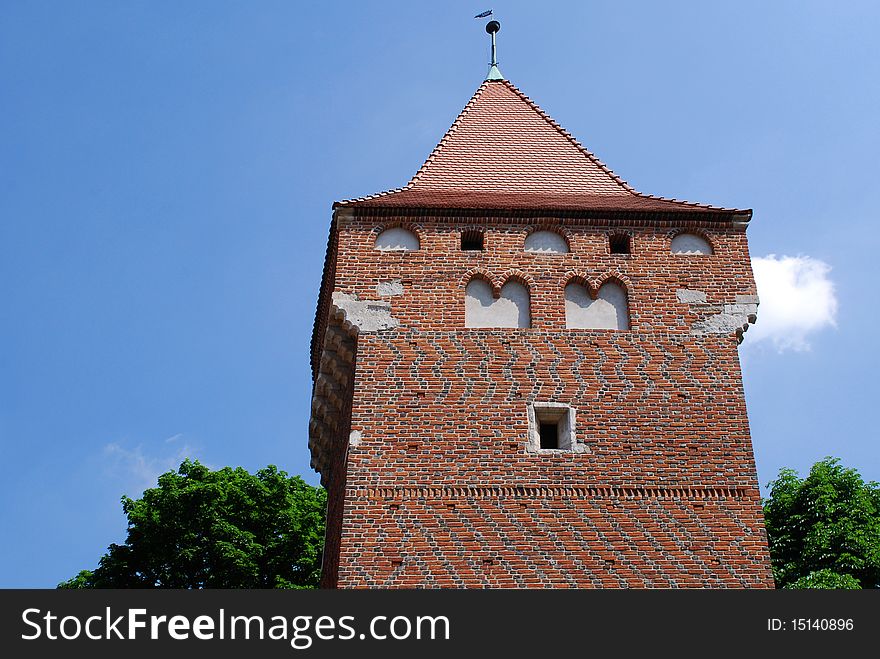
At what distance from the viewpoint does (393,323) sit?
41.1ft

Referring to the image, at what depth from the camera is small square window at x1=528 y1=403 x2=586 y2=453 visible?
38.3 feet

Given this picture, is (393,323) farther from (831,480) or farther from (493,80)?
(831,480)

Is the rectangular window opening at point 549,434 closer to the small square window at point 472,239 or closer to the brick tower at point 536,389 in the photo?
the brick tower at point 536,389

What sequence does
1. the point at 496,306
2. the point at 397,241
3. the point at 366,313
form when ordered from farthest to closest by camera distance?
the point at 397,241
the point at 496,306
the point at 366,313

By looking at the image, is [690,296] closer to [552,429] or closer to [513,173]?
[552,429]

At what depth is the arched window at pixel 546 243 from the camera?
13.3 metres

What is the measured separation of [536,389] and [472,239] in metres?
2.30

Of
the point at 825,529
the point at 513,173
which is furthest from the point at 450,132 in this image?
the point at 825,529

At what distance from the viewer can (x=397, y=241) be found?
1331 cm

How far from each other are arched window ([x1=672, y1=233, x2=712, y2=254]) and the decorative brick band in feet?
10.6

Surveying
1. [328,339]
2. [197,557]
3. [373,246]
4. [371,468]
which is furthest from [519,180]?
[197,557]

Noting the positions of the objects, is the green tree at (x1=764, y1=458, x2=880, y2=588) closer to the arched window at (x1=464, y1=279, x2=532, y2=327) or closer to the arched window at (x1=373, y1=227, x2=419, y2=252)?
the arched window at (x1=464, y1=279, x2=532, y2=327)

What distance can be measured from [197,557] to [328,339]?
8671 millimetres

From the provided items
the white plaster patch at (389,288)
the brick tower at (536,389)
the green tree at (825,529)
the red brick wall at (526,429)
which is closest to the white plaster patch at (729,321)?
the brick tower at (536,389)
